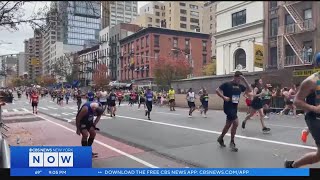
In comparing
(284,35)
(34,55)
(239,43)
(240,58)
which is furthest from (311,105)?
(34,55)

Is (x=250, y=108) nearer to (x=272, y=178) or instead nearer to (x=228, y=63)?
(x=228, y=63)

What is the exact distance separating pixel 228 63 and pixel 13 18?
3951 millimetres

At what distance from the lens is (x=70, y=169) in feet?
11.2

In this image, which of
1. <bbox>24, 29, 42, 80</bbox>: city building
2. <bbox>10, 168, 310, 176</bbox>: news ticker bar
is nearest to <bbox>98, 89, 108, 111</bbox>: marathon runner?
<bbox>24, 29, 42, 80</bbox>: city building

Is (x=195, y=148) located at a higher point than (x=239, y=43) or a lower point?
lower

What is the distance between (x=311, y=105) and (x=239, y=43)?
146 cm

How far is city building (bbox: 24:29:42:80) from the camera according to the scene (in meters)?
4.85

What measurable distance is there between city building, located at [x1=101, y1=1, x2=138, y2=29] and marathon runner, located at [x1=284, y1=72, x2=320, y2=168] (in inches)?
76.7

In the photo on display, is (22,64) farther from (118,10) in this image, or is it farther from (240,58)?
(240,58)

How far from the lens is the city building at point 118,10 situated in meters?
3.57

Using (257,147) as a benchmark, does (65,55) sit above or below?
above

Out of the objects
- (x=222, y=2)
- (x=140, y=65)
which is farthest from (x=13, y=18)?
(x=222, y=2)

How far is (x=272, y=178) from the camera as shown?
133 inches

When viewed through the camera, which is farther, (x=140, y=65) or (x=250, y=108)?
(x=250, y=108)
